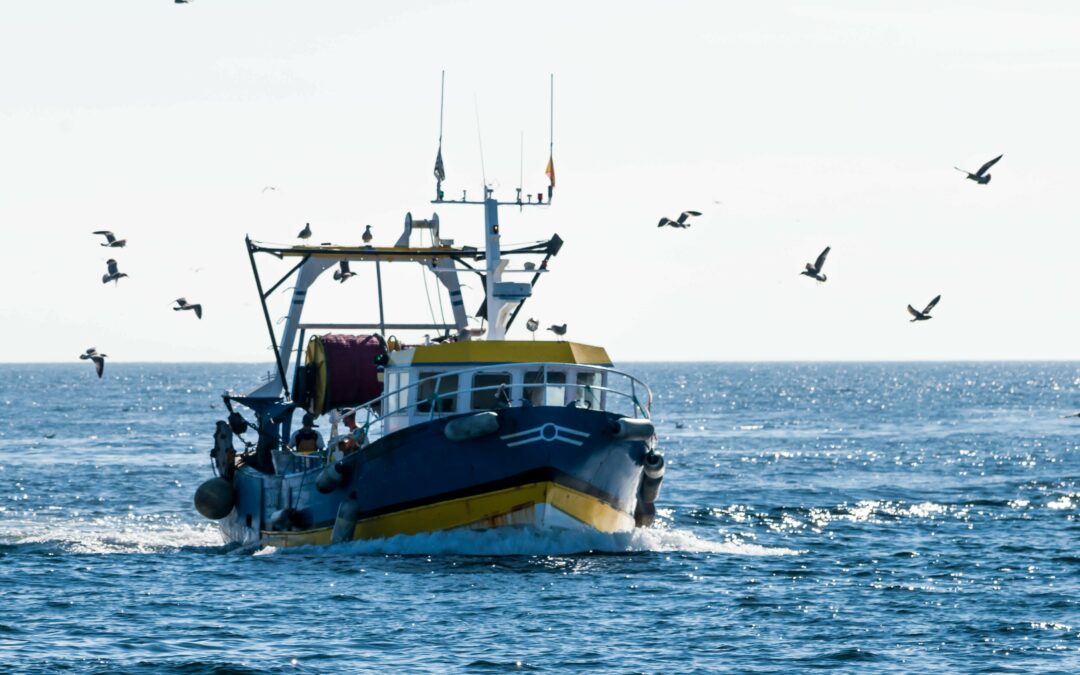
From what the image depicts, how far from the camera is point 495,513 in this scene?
3016 centimetres

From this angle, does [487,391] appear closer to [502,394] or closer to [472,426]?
[502,394]

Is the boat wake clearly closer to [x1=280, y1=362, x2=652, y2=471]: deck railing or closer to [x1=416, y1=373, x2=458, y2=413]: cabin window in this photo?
[x1=280, y1=362, x2=652, y2=471]: deck railing

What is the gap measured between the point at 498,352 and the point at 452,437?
2521mm

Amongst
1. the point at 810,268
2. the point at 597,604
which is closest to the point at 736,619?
the point at 597,604

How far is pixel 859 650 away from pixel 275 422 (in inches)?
711

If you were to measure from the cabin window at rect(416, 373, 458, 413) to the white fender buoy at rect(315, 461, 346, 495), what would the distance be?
182 centimetres

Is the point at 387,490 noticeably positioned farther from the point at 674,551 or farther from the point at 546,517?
the point at 674,551

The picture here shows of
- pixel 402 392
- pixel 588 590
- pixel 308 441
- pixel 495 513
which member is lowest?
pixel 588 590

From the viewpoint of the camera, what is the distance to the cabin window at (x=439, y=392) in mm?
31625

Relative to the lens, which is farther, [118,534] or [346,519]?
[118,534]

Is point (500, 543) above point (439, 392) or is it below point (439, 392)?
below

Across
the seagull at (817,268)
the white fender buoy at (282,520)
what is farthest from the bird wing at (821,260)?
the white fender buoy at (282,520)

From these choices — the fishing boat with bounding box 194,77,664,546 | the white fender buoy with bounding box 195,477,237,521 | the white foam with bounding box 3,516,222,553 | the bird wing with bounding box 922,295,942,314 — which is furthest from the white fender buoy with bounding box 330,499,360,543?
the bird wing with bounding box 922,295,942,314

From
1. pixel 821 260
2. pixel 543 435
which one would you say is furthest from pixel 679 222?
pixel 543 435
